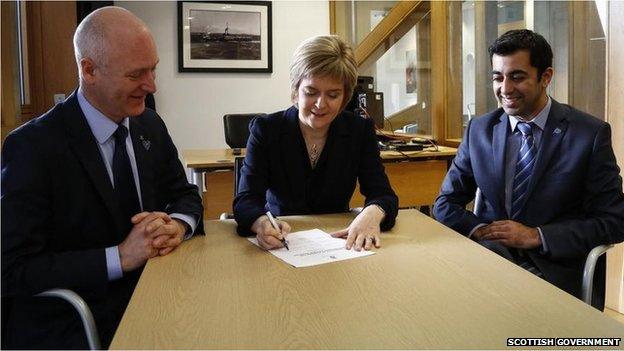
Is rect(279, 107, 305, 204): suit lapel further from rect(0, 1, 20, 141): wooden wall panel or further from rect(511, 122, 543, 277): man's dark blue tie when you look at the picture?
rect(0, 1, 20, 141): wooden wall panel

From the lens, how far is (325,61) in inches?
67.3

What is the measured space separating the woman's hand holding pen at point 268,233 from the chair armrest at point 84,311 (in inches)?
17.8

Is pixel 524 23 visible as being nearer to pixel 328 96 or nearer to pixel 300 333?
pixel 328 96

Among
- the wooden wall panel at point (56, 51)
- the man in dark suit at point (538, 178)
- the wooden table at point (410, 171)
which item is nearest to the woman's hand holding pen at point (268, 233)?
the man in dark suit at point (538, 178)

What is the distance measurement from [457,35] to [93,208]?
10.8 ft

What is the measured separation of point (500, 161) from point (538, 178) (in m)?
0.15

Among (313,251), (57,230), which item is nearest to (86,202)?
(57,230)

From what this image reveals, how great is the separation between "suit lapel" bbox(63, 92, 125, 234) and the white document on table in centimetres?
40

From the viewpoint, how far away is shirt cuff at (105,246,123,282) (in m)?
1.29

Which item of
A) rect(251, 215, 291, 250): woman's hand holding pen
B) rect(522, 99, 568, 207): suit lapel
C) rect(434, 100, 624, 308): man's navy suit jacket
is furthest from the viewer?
rect(522, 99, 568, 207): suit lapel

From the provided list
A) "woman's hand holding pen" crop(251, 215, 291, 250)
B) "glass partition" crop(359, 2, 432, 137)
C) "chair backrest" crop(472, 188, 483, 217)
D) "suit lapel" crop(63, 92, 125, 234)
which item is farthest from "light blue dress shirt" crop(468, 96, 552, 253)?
"glass partition" crop(359, 2, 432, 137)

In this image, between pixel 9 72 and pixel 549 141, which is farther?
pixel 9 72

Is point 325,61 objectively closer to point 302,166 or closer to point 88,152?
point 302,166

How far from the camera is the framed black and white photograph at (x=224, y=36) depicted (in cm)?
518
